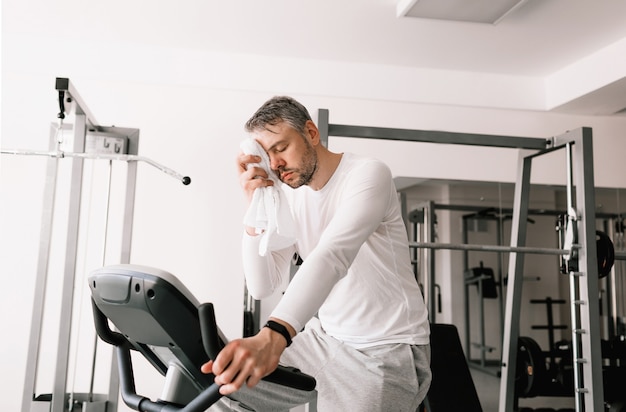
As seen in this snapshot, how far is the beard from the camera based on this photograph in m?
1.77

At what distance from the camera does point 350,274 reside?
1764 millimetres

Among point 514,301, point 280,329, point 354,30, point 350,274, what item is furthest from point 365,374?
point 354,30

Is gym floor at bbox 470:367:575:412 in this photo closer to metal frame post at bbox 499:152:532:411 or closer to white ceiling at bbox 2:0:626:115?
metal frame post at bbox 499:152:532:411

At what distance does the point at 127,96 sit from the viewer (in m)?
4.18

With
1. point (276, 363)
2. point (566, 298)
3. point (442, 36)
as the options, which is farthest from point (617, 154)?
point (276, 363)

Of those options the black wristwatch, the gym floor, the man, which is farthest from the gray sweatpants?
the gym floor

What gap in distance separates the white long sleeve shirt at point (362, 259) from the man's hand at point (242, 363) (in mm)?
424

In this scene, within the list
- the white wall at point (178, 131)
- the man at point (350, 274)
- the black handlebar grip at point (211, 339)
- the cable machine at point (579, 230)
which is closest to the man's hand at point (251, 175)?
the man at point (350, 274)

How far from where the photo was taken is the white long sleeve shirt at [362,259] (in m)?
1.59

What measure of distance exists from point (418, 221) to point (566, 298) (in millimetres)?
1332

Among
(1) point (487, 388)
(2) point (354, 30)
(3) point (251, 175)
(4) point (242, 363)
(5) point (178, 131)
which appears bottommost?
(1) point (487, 388)

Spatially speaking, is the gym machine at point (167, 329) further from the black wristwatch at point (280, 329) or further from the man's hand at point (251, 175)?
the man's hand at point (251, 175)

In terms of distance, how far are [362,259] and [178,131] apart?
9.01 ft

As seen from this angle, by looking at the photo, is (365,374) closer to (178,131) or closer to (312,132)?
(312,132)
